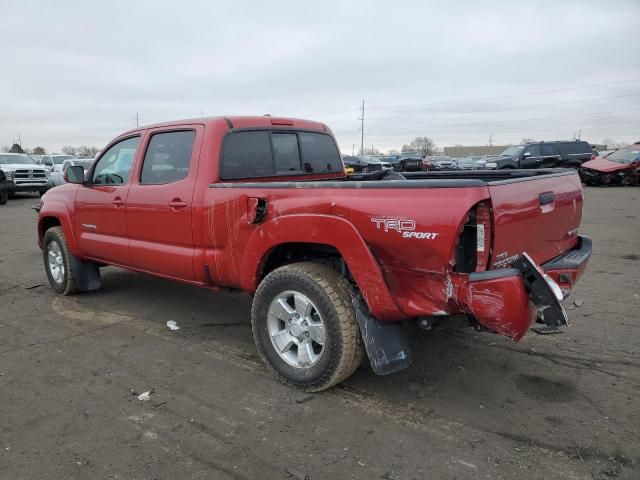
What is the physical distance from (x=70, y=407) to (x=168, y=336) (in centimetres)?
133

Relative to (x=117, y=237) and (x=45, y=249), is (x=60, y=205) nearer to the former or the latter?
(x=45, y=249)

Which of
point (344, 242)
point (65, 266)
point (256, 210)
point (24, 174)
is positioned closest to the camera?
point (344, 242)

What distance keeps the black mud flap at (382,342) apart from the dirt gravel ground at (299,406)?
0.34 metres

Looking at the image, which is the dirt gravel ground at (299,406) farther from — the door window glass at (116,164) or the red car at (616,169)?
the red car at (616,169)

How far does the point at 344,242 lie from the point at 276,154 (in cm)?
179

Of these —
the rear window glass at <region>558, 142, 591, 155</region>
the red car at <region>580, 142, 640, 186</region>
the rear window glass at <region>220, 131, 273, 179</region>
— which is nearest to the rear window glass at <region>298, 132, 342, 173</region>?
the rear window glass at <region>220, 131, 273, 179</region>

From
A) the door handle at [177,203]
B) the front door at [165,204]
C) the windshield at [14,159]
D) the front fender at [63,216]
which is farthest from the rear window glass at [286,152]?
the windshield at [14,159]

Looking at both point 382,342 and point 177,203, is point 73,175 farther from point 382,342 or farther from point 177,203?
point 382,342

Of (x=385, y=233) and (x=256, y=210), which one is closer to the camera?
(x=385, y=233)

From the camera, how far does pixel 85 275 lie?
19.4 feet

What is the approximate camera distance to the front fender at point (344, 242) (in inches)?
117

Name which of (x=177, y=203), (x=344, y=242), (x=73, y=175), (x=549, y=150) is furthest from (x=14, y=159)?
(x=549, y=150)

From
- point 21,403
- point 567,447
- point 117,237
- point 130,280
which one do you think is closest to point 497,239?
point 567,447

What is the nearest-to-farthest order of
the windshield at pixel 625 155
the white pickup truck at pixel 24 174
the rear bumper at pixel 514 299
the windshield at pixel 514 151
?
the rear bumper at pixel 514 299 → the white pickup truck at pixel 24 174 → the windshield at pixel 625 155 → the windshield at pixel 514 151
